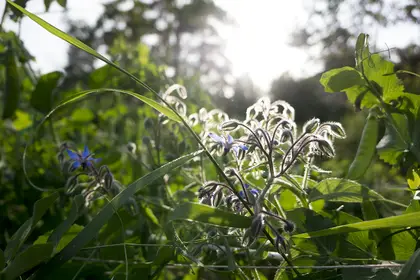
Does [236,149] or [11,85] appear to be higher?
[11,85]

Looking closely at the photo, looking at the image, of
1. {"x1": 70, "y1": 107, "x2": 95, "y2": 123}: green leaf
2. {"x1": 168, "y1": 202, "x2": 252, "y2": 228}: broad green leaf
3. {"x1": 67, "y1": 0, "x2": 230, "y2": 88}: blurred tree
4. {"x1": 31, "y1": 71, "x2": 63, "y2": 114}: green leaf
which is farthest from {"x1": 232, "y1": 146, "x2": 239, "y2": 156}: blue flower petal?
{"x1": 67, "y1": 0, "x2": 230, "y2": 88}: blurred tree

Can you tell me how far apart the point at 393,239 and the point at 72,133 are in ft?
6.21

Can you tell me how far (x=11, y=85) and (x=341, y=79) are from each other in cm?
80

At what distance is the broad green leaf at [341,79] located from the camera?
643 mm

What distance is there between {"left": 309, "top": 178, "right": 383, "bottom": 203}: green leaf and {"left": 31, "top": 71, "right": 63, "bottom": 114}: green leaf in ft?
2.53

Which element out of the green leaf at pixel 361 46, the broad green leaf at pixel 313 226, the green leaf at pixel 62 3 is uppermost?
the green leaf at pixel 62 3

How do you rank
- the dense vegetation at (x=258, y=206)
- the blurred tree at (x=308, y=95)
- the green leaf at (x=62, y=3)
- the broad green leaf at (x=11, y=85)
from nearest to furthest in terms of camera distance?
the dense vegetation at (x=258, y=206)
the green leaf at (x=62, y=3)
the broad green leaf at (x=11, y=85)
the blurred tree at (x=308, y=95)

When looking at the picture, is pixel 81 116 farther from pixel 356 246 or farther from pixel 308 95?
pixel 308 95

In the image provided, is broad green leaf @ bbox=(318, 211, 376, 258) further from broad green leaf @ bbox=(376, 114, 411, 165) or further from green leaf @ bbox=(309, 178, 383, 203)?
broad green leaf @ bbox=(376, 114, 411, 165)

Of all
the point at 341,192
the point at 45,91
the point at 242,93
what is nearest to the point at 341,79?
the point at 341,192

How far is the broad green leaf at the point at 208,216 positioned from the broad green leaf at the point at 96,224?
0.06 m

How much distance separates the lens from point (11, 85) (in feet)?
3.85

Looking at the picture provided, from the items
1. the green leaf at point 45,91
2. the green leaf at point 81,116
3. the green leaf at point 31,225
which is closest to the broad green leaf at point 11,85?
the green leaf at point 45,91

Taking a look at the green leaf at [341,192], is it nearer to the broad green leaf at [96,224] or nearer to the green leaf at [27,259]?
the broad green leaf at [96,224]
